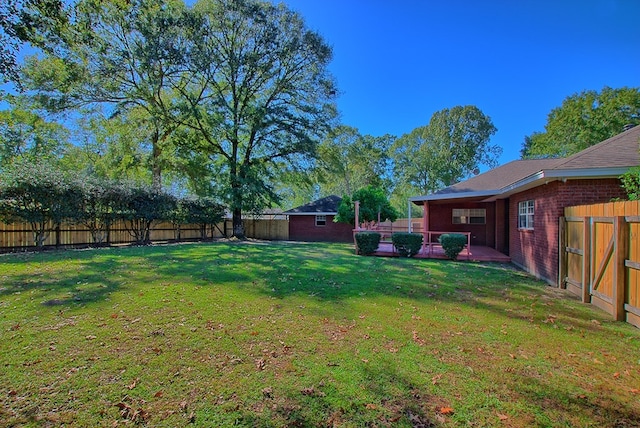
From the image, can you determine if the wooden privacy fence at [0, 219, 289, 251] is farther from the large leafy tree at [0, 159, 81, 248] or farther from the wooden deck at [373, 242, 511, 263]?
the wooden deck at [373, 242, 511, 263]

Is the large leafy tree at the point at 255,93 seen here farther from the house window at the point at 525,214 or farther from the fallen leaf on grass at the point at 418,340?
the fallen leaf on grass at the point at 418,340

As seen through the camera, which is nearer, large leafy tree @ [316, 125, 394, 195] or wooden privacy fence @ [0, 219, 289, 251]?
wooden privacy fence @ [0, 219, 289, 251]

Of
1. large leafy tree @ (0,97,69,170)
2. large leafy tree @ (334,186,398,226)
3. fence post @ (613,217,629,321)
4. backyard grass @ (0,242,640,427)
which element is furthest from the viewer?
large leafy tree @ (0,97,69,170)

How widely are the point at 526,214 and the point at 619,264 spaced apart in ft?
19.7

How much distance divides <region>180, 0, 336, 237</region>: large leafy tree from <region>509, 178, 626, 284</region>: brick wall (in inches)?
597

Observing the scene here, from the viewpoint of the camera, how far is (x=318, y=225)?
24.5 m

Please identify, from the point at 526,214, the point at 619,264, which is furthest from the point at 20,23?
the point at 526,214

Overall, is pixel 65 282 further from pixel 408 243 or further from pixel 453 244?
pixel 453 244

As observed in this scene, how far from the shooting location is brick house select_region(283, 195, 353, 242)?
23.9m

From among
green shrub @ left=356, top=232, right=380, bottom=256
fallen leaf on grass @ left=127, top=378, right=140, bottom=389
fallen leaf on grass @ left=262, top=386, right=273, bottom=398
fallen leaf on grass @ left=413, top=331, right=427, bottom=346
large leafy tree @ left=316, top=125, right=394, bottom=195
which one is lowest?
fallen leaf on grass @ left=262, top=386, right=273, bottom=398

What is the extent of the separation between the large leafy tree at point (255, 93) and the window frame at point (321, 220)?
165 inches

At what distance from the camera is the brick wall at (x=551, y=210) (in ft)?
23.4

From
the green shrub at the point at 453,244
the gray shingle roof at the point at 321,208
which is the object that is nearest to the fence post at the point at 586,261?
the green shrub at the point at 453,244

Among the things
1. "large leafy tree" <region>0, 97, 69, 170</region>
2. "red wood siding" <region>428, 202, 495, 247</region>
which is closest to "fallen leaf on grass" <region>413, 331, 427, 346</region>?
"red wood siding" <region>428, 202, 495, 247</region>
